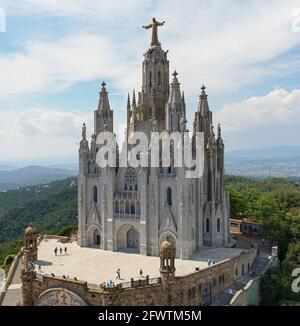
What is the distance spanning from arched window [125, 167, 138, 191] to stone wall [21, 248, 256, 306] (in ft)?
40.1

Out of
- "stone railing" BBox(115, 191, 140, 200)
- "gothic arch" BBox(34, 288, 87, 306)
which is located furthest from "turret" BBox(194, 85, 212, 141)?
"gothic arch" BBox(34, 288, 87, 306)

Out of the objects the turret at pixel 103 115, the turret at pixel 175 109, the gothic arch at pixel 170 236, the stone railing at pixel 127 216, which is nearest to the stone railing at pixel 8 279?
the stone railing at pixel 127 216

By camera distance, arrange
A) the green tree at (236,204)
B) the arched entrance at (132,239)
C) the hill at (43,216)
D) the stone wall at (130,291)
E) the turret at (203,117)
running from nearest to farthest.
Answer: the stone wall at (130,291) < the arched entrance at (132,239) < the turret at (203,117) < the green tree at (236,204) < the hill at (43,216)

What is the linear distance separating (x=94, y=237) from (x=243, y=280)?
16307 millimetres

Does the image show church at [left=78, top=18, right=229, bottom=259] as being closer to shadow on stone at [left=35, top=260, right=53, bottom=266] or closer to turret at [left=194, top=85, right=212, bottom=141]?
turret at [left=194, top=85, right=212, bottom=141]

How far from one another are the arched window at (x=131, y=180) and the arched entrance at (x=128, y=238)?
368 cm

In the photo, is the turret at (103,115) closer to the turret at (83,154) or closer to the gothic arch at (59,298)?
the turret at (83,154)

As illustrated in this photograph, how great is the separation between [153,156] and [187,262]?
10280 mm

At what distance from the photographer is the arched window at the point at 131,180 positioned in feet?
131

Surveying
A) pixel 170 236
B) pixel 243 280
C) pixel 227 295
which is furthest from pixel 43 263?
pixel 243 280

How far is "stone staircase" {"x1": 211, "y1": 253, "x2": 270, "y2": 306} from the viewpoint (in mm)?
31580

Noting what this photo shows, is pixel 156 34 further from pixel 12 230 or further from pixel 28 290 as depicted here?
pixel 12 230

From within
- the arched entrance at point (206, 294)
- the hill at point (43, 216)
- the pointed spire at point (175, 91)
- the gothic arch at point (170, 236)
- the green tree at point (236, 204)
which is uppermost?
the pointed spire at point (175, 91)
